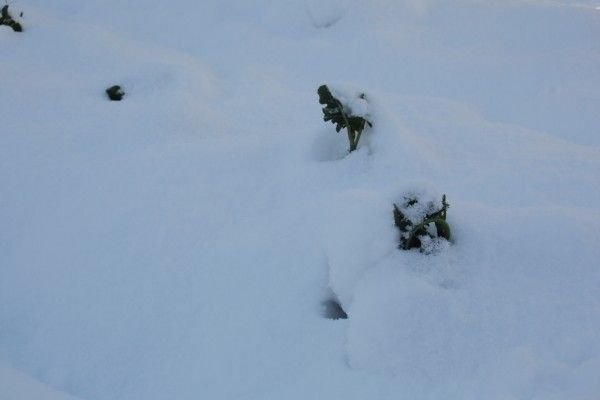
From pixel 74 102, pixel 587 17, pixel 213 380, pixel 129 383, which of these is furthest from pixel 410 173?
pixel 587 17

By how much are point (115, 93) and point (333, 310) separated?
225 cm

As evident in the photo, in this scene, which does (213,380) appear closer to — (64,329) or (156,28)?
(64,329)

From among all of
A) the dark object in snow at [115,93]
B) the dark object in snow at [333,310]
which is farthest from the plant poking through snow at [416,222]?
the dark object in snow at [115,93]

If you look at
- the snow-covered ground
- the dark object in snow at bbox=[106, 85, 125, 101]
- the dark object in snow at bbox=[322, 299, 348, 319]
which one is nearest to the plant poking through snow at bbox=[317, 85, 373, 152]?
the snow-covered ground

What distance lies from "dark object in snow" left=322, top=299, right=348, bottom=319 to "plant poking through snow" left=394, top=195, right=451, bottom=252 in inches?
12.1

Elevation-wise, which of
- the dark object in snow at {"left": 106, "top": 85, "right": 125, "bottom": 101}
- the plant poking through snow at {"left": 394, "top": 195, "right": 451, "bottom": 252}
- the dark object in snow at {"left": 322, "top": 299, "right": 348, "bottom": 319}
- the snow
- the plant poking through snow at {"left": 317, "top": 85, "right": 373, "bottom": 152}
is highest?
the dark object in snow at {"left": 106, "top": 85, "right": 125, "bottom": 101}

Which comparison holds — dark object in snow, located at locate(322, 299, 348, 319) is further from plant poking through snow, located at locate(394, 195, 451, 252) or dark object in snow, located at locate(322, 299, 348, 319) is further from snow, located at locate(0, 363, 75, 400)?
snow, located at locate(0, 363, 75, 400)

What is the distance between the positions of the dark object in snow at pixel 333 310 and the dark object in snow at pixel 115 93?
217 cm

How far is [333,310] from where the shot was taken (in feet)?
6.07

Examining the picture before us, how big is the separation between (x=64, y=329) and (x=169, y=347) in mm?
443

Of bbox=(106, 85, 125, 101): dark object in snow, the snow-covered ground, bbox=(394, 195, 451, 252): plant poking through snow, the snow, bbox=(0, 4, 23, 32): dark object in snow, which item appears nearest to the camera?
the snow

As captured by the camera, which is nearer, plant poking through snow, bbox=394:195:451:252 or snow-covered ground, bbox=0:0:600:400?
snow-covered ground, bbox=0:0:600:400

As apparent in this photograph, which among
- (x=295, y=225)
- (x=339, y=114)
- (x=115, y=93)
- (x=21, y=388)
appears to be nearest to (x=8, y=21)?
(x=115, y=93)

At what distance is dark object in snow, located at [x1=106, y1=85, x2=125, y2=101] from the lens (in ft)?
11.0
